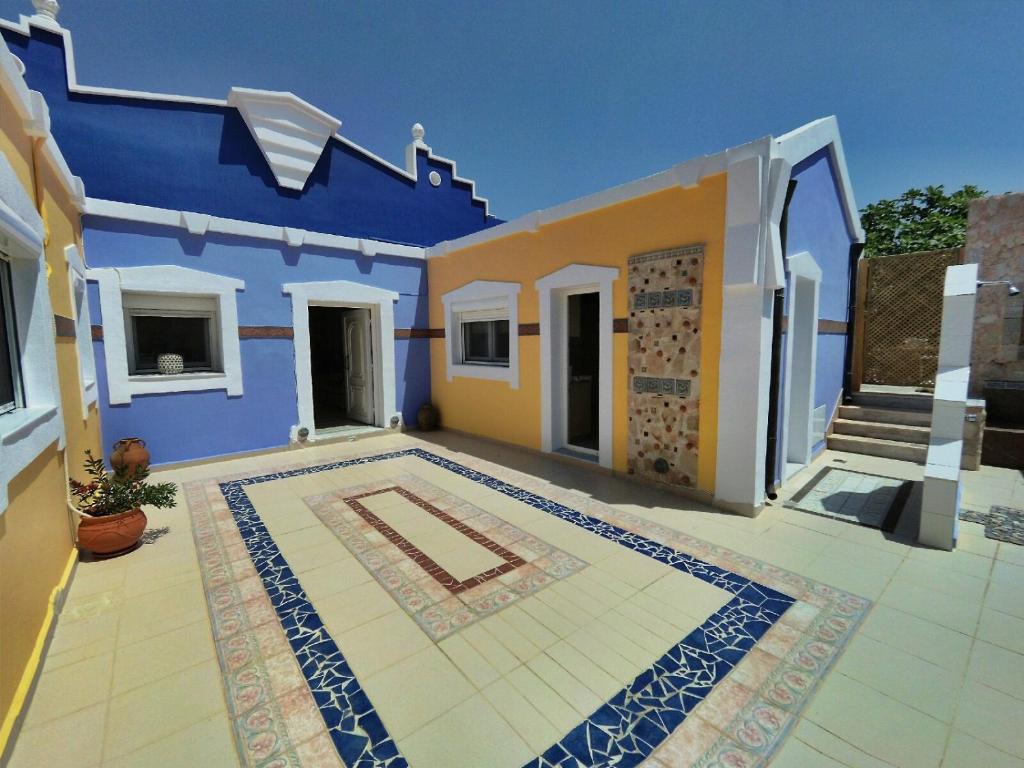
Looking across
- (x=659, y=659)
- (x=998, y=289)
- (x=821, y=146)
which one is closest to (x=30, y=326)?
(x=659, y=659)

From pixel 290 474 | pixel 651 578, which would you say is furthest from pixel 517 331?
pixel 651 578

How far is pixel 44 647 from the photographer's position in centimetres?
241

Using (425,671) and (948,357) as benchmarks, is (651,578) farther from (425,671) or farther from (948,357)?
(948,357)

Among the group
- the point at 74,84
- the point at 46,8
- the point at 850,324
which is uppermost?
the point at 46,8

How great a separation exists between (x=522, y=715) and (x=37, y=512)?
3.05 metres

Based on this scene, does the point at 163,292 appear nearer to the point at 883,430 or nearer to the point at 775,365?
the point at 775,365

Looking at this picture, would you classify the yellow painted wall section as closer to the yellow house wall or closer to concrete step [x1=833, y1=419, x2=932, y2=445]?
concrete step [x1=833, y1=419, x2=932, y2=445]

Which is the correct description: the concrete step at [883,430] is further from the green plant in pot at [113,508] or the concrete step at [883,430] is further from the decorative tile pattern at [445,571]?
the green plant in pot at [113,508]

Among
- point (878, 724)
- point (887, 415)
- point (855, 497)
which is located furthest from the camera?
point (887, 415)

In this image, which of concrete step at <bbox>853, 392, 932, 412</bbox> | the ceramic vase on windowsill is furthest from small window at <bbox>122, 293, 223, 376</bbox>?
concrete step at <bbox>853, 392, 932, 412</bbox>

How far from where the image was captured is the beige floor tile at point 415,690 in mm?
1970

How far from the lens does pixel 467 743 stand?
185cm

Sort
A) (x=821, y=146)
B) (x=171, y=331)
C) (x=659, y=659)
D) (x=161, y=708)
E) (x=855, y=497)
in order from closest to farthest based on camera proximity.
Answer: (x=161, y=708)
(x=659, y=659)
(x=855, y=497)
(x=821, y=146)
(x=171, y=331)

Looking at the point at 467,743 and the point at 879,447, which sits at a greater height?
the point at 879,447
